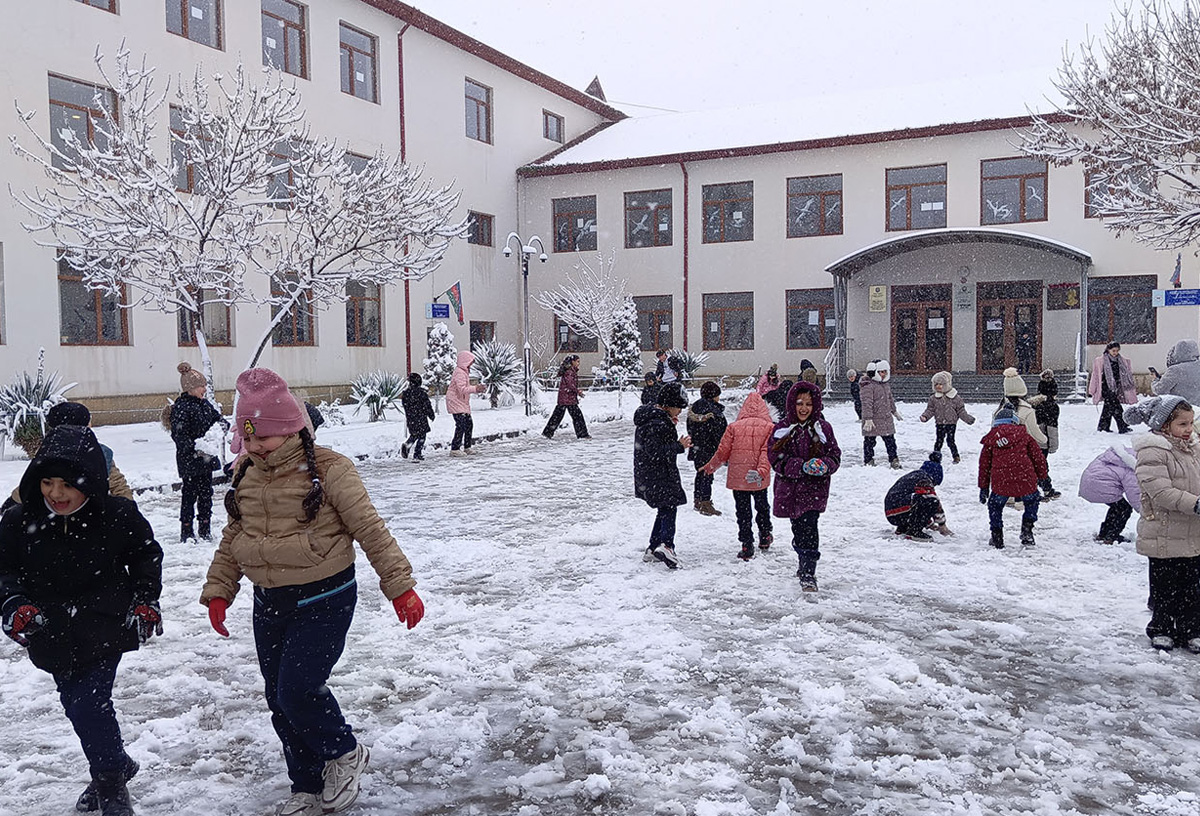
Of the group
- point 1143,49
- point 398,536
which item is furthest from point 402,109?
point 398,536

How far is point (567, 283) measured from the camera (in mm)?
33344

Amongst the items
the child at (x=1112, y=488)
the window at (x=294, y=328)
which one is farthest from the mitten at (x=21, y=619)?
the window at (x=294, y=328)

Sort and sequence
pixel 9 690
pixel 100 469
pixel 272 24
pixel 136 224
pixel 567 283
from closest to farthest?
pixel 100 469 < pixel 9 690 < pixel 136 224 < pixel 272 24 < pixel 567 283

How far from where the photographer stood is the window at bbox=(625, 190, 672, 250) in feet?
106

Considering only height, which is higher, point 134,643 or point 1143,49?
point 1143,49

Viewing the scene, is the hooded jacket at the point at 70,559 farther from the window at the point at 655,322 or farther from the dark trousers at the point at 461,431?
the window at the point at 655,322

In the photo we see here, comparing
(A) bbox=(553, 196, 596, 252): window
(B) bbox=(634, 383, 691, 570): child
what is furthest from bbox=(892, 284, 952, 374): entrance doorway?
(B) bbox=(634, 383, 691, 570): child

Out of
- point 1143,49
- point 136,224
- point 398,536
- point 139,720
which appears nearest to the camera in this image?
point 139,720

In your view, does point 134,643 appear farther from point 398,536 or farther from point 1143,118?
point 1143,118

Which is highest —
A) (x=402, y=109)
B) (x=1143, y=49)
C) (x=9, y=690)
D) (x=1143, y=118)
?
(x=402, y=109)

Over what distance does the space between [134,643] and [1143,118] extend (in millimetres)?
16695

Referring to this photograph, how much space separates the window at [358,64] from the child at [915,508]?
22022 mm

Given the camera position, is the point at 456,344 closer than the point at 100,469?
No

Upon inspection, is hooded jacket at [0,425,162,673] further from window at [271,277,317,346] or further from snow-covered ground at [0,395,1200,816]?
window at [271,277,317,346]
